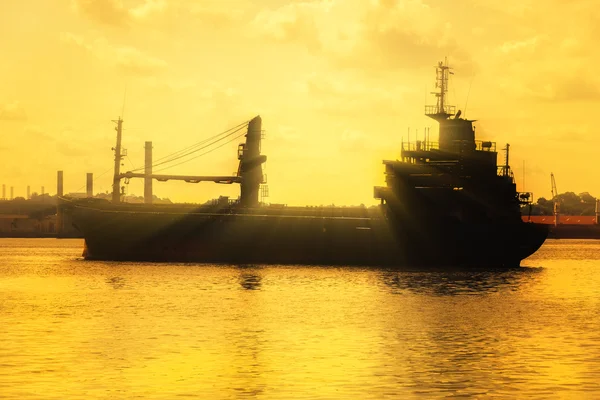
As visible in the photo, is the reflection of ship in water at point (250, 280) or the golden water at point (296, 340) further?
the reflection of ship in water at point (250, 280)

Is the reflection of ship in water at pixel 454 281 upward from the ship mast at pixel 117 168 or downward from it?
downward

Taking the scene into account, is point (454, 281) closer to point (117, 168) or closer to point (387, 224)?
point (387, 224)

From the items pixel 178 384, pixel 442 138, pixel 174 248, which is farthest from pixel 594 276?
pixel 178 384

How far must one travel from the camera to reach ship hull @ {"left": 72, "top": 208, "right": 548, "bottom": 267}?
7619cm

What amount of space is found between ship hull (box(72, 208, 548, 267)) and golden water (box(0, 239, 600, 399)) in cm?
1693

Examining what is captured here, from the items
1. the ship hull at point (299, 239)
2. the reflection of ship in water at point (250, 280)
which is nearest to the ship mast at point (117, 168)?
the ship hull at point (299, 239)

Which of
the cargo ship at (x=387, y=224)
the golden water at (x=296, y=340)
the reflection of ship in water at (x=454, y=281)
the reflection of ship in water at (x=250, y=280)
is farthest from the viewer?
the cargo ship at (x=387, y=224)

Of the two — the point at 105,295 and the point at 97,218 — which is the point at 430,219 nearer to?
the point at 97,218

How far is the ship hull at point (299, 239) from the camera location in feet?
250

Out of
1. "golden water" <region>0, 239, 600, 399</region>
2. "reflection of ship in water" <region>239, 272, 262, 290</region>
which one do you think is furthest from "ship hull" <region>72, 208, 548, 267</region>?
"golden water" <region>0, 239, 600, 399</region>

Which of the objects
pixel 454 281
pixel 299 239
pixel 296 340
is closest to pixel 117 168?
pixel 299 239

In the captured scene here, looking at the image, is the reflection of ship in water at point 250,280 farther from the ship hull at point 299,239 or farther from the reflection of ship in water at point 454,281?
the ship hull at point 299,239

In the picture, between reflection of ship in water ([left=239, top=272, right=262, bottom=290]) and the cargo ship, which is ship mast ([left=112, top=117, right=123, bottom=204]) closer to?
the cargo ship

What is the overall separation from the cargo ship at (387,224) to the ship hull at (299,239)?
3.2 inches
